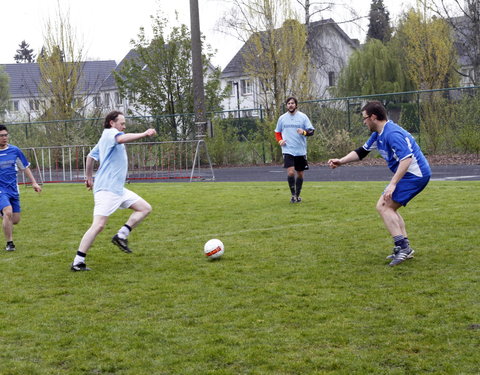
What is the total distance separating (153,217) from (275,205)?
8.02 ft

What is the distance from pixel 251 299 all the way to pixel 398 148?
7.80 ft

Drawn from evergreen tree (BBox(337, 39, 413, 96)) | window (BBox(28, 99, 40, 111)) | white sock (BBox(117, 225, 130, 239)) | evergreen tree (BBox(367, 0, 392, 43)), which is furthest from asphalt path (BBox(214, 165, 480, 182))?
evergreen tree (BBox(367, 0, 392, 43))

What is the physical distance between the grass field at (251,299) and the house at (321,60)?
24.8 metres

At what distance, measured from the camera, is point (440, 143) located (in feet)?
84.2

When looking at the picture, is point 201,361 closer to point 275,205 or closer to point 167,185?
point 275,205

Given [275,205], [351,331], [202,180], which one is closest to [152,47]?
[202,180]

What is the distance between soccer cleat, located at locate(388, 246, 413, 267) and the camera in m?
7.45

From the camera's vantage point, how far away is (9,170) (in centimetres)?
954

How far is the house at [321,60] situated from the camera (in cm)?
4397

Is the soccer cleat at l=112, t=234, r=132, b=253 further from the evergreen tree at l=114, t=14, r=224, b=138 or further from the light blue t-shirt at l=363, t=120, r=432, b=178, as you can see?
the evergreen tree at l=114, t=14, r=224, b=138

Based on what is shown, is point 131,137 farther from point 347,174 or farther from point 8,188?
point 347,174

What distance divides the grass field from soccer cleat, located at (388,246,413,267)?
0.41 ft

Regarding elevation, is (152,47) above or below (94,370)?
above

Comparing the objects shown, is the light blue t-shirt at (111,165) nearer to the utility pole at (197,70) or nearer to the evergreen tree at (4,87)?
the utility pole at (197,70)
